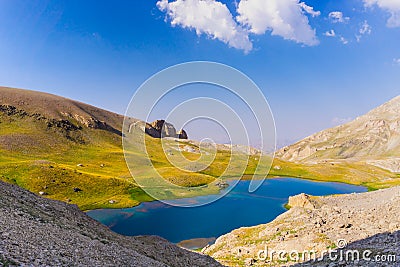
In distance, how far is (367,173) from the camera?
188 m

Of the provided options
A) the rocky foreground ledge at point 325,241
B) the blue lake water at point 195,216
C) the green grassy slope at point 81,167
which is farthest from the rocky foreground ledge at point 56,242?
the green grassy slope at point 81,167

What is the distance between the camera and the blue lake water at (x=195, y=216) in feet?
230

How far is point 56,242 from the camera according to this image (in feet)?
61.4

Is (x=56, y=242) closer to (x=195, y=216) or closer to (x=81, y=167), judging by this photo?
(x=195, y=216)

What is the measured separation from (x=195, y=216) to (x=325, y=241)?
181 ft

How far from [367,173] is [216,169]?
4191 inches

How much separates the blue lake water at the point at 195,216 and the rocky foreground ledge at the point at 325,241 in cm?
2535

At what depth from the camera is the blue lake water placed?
70.2m

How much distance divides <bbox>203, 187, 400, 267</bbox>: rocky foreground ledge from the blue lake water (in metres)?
25.4

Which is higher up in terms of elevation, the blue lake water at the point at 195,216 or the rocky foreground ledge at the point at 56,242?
the rocky foreground ledge at the point at 56,242

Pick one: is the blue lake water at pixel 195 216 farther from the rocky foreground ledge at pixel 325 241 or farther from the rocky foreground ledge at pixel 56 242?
the rocky foreground ledge at pixel 56 242

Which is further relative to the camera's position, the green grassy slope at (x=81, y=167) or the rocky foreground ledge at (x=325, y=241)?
the green grassy slope at (x=81, y=167)

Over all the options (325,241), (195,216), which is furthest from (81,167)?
(325,241)

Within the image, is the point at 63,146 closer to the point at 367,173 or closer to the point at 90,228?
the point at 90,228
